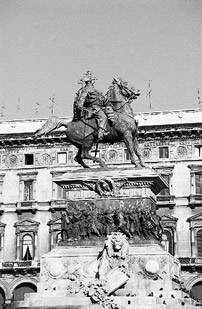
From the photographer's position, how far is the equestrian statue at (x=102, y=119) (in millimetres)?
19719

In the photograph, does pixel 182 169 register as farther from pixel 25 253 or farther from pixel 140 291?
pixel 140 291

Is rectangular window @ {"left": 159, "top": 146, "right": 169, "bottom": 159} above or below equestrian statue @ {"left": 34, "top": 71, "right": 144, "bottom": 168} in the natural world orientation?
above

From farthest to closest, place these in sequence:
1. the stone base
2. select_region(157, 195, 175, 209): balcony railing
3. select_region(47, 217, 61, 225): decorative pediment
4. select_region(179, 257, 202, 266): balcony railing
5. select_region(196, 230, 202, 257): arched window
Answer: select_region(47, 217, 61, 225): decorative pediment → select_region(157, 195, 175, 209): balcony railing → select_region(196, 230, 202, 257): arched window → select_region(179, 257, 202, 266): balcony railing → the stone base

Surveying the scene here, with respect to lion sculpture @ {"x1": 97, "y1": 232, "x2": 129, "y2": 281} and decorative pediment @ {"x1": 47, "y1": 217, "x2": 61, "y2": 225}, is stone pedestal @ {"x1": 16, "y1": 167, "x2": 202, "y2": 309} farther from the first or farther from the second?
decorative pediment @ {"x1": 47, "y1": 217, "x2": 61, "y2": 225}

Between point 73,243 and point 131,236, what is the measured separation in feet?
4.77

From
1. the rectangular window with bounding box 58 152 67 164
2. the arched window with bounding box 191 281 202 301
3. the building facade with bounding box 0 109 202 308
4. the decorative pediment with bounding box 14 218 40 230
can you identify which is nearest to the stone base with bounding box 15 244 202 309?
the building facade with bounding box 0 109 202 308

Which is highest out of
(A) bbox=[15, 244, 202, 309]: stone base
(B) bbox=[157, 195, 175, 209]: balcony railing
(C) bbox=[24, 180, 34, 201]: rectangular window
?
(C) bbox=[24, 180, 34, 201]: rectangular window

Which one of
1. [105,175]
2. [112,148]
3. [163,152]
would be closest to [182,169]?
[163,152]

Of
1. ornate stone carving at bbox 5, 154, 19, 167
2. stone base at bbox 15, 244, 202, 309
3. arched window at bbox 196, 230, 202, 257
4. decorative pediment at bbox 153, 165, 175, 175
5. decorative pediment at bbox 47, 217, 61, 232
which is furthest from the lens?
ornate stone carving at bbox 5, 154, 19, 167

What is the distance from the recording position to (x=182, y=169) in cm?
5403

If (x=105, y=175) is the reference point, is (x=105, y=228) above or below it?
below

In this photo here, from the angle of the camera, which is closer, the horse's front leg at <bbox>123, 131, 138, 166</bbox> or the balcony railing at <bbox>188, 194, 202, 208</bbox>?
the horse's front leg at <bbox>123, 131, 138, 166</bbox>

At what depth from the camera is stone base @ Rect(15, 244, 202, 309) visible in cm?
1688

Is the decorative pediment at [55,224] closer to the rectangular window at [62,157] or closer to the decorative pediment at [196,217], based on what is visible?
the rectangular window at [62,157]
